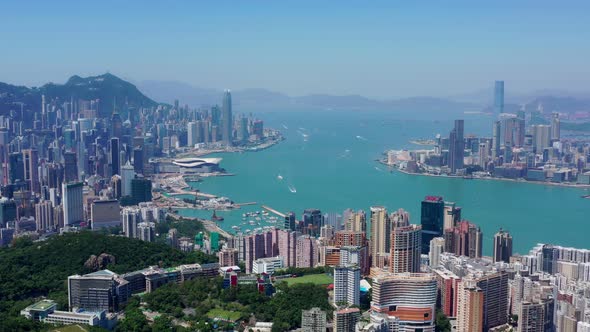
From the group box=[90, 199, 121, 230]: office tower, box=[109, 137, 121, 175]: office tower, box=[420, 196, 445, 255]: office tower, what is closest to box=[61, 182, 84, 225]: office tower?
box=[90, 199, 121, 230]: office tower

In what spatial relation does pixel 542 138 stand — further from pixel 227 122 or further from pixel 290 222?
pixel 290 222

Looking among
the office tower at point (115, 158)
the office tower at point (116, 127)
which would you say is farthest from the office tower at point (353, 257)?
the office tower at point (116, 127)

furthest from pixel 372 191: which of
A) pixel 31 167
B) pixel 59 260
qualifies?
pixel 59 260

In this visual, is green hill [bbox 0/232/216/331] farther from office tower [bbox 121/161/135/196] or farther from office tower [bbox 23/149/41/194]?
office tower [bbox 23/149/41/194]

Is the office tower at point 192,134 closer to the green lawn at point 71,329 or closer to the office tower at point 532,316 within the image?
the green lawn at point 71,329

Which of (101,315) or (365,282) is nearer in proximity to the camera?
(101,315)

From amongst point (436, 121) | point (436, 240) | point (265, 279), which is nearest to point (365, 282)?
point (265, 279)

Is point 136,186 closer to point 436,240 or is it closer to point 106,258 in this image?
point 106,258
